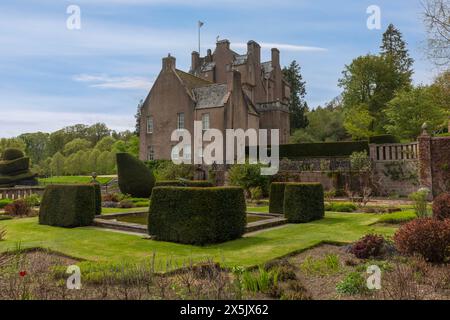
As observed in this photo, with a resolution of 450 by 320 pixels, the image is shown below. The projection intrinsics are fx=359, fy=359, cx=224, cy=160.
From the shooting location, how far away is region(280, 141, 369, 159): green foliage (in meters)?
28.7

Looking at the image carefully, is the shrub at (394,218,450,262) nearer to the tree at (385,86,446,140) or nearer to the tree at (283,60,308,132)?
the tree at (385,86,446,140)

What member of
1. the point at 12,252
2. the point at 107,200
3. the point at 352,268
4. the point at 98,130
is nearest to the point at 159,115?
the point at 107,200

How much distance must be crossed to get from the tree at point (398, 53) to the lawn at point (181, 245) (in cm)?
3910

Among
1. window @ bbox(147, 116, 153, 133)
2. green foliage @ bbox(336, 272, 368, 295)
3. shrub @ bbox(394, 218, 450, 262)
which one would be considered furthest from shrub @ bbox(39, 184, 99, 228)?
window @ bbox(147, 116, 153, 133)

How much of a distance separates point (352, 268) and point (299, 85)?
2205 inches

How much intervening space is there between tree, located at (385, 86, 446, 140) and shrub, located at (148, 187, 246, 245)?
96.3 ft

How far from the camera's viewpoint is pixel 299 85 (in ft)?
197

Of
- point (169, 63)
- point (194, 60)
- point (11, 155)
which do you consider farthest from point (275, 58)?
point (11, 155)

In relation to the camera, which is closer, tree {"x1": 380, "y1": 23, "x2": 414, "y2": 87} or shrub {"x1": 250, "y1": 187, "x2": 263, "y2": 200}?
shrub {"x1": 250, "y1": 187, "x2": 263, "y2": 200}

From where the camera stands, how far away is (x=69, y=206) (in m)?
12.9

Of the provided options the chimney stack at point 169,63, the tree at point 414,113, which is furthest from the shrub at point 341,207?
the chimney stack at point 169,63

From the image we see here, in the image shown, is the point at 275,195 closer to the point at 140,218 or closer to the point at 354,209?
the point at 354,209

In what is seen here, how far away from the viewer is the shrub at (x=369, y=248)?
7684 millimetres

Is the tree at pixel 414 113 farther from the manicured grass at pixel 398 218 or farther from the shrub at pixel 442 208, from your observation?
the shrub at pixel 442 208
